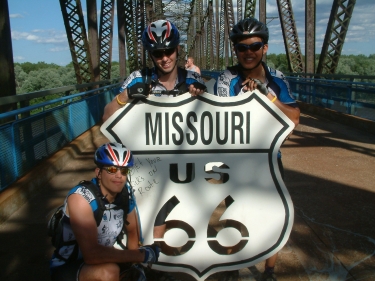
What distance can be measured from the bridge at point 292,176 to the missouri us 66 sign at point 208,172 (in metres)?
0.60

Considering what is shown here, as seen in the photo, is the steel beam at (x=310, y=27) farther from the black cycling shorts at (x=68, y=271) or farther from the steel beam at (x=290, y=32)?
the black cycling shorts at (x=68, y=271)

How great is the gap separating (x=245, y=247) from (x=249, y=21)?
1.42 meters

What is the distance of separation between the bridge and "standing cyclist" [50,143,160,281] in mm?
900

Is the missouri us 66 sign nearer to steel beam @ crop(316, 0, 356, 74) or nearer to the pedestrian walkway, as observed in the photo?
the pedestrian walkway

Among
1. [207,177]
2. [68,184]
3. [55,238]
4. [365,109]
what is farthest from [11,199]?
[365,109]

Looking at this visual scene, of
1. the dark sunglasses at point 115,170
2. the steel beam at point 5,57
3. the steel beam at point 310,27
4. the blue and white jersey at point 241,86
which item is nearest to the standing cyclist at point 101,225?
the dark sunglasses at point 115,170

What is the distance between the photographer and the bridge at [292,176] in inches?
144

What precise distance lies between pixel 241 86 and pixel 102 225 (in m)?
1.23

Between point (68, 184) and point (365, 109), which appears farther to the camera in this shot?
point (365, 109)

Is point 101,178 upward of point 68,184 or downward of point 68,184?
upward

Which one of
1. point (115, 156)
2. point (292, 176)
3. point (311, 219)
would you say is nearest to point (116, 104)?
point (115, 156)

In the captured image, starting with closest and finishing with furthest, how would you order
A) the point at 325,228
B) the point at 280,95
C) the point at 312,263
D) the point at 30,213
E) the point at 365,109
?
1. the point at 280,95
2. the point at 312,263
3. the point at 325,228
4. the point at 30,213
5. the point at 365,109

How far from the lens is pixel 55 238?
245 centimetres

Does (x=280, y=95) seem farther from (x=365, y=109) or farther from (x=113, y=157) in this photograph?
(x=365, y=109)
